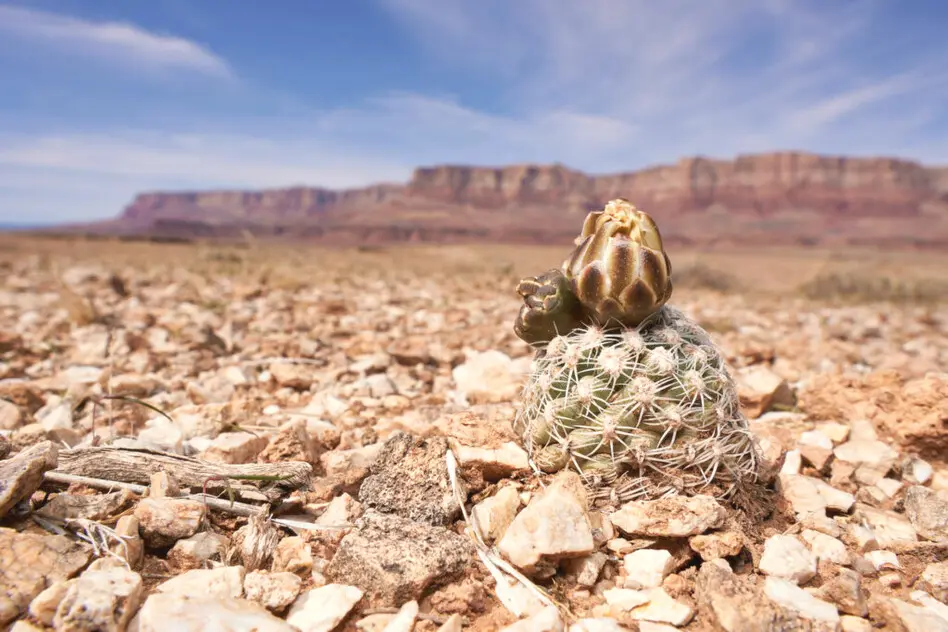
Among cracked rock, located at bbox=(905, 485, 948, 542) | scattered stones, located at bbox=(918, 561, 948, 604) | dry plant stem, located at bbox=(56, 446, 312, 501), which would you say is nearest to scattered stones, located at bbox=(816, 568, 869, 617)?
scattered stones, located at bbox=(918, 561, 948, 604)

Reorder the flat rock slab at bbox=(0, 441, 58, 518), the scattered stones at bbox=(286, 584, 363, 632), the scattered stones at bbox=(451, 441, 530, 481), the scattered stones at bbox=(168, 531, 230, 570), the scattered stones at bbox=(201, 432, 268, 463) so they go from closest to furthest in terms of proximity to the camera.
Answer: the scattered stones at bbox=(286, 584, 363, 632) → the flat rock slab at bbox=(0, 441, 58, 518) → the scattered stones at bbox=(168, 531, 230, 570) → the scattered stones at bbox=(451, 441, 530, 481) → the scattered stones at bbox=(201, 432, 268, 463)

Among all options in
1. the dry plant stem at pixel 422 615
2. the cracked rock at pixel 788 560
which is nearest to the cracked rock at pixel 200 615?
the dry plant stem at pixel 422 615

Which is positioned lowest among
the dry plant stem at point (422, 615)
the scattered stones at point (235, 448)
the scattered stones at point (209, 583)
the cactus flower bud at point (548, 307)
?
the dry plant stem at point (422, 615)

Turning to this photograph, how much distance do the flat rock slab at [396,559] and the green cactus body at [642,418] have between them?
1.85 feet

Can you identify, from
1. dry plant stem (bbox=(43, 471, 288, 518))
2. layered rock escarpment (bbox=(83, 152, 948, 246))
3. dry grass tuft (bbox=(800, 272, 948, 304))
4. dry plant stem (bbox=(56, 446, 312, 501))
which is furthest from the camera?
layered rock escarpment (bbox=(83, 152, 948, 246))

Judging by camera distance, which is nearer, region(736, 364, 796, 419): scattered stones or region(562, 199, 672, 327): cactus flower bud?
region(562, 199, 672, 327): cactus flower bud

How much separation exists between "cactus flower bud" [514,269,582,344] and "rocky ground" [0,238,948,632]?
50cm

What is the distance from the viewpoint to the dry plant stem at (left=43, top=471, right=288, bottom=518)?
2139mm

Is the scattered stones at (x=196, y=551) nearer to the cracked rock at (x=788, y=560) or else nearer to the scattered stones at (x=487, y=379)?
the cracked rock at (x=788, y=560)

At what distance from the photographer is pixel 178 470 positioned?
228 cm

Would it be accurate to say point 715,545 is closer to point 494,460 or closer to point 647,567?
point 647,567

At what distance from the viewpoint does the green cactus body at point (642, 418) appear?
7.31 ft

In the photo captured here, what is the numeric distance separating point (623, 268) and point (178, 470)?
1.92 metres

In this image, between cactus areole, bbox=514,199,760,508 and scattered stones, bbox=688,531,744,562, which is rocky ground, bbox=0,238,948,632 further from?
cactus areole, bbox=514,199,760,508
